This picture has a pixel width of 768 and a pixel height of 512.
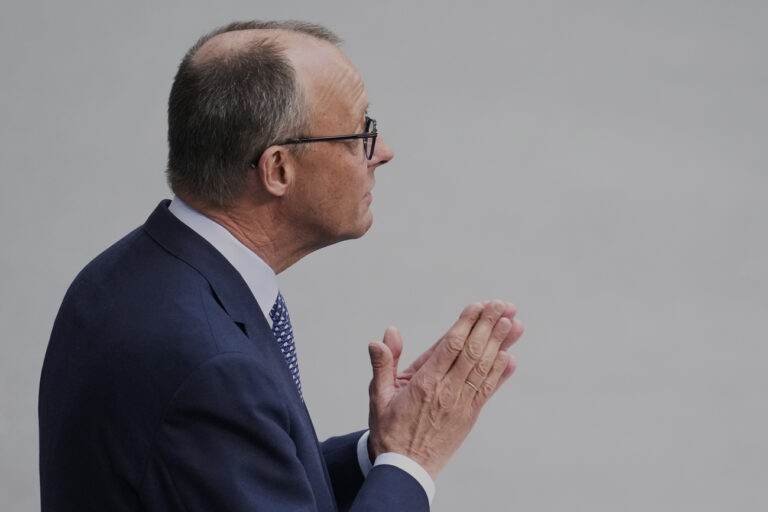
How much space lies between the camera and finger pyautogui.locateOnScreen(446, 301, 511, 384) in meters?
1.64

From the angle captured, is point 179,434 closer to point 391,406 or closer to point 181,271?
point 181,271

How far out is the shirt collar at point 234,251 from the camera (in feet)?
→ 5.21

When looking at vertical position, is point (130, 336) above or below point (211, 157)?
below

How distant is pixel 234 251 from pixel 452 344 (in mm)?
318

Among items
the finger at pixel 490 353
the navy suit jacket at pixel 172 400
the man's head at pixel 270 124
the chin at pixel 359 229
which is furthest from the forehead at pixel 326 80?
the finger at pixel 490 353

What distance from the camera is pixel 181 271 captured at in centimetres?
150

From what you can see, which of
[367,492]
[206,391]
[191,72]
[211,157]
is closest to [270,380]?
[206,391]

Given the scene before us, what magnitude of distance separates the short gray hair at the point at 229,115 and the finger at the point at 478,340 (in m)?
0.36

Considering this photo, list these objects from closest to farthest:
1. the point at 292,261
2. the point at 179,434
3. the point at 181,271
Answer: the point at 179,434, the point at 181,271, the point at 292,261

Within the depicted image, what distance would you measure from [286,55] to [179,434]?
0.53 m

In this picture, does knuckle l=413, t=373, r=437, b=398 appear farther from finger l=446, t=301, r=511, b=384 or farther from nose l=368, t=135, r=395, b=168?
nose l=368, t=135, r=395, b=168

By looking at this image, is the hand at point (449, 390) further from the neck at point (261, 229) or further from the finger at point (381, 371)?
the neck at point (261, 229)

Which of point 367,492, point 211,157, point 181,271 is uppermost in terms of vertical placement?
point 211,157

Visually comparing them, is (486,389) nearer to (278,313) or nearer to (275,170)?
(278,313)
